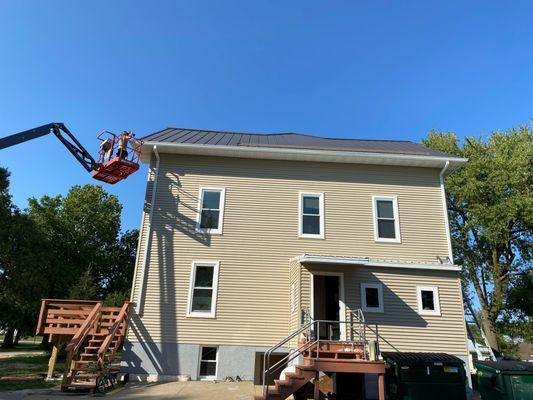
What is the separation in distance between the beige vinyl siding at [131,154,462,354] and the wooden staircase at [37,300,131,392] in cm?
87

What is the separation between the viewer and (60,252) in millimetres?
34656

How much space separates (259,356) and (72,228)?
29.7 m

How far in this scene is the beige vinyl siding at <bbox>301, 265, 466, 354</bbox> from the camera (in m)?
11.9

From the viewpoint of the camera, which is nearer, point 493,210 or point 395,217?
point 395,217

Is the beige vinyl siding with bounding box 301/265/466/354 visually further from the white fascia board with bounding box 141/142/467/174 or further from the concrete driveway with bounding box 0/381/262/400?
the white fascia board with bounding box 141/142/467/174

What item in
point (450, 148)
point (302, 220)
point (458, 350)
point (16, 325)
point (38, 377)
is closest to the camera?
point (458, 350)

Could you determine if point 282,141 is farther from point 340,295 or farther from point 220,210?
point 340,295

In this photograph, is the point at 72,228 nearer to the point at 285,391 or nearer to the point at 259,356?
the point at 259,356

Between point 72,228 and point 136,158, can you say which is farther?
point 72,228

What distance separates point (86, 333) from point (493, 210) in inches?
980

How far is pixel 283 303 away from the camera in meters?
13.0

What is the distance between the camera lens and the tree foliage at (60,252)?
25.6 meters

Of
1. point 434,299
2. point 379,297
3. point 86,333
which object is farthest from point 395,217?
point 86,333

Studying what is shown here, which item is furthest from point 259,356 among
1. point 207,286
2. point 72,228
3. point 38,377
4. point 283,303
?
point 72,228
